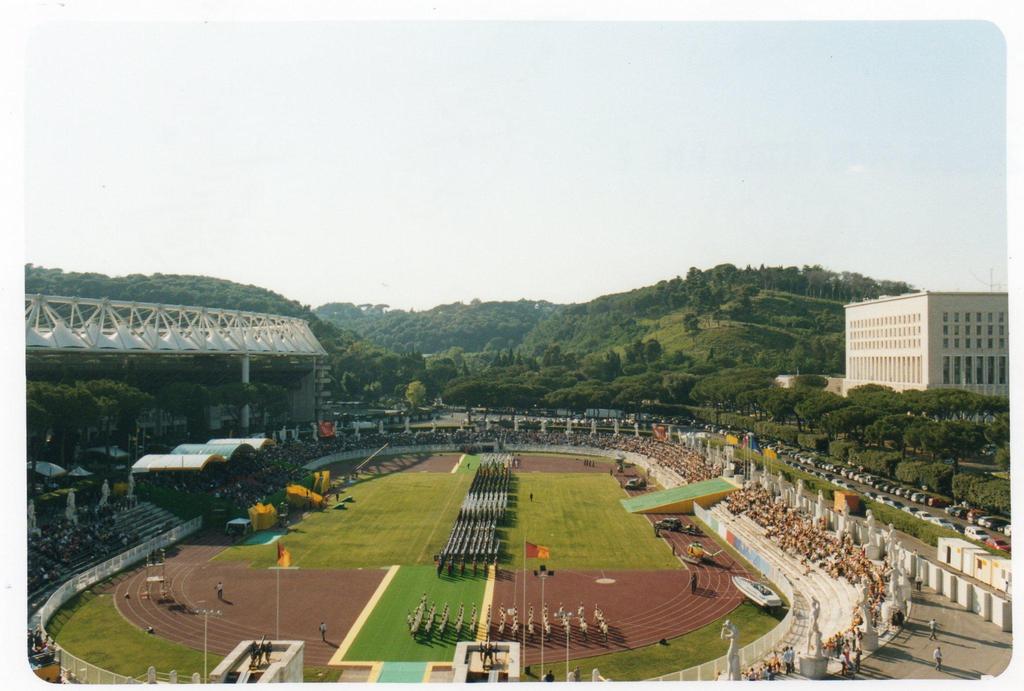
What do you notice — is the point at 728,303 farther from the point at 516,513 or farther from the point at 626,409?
the point at 516,513

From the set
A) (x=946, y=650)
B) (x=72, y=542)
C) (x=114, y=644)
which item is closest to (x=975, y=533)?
(x=946, y=650)

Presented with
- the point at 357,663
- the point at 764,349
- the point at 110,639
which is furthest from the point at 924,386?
the point at 110,639

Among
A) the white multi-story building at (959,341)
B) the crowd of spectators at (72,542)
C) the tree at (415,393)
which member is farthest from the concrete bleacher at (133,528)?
the tree at (415,393)

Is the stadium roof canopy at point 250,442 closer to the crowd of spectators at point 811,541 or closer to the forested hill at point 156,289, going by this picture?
the crowd of spectators at point 811,541

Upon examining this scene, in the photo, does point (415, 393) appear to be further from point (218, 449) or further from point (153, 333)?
point (218, 449)

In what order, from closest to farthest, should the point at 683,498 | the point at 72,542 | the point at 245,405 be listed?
the point at 72,542 → the point at 683,498 → the point at 245,405

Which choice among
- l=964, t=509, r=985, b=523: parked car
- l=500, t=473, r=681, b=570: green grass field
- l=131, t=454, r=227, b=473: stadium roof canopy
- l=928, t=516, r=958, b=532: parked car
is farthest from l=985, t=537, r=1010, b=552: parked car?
l=131, t=454, r=227, b=473: stadium roof canopy
